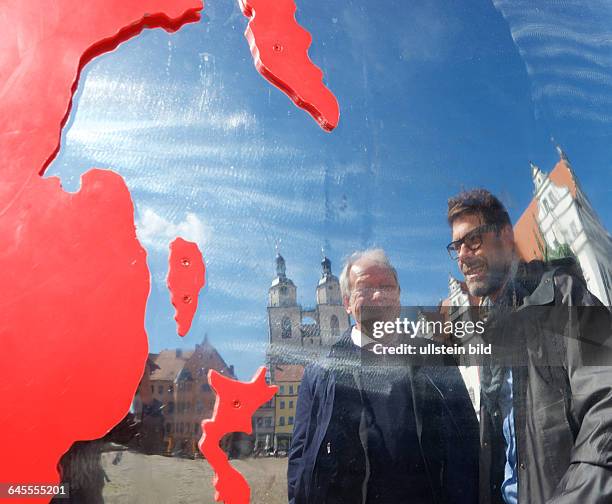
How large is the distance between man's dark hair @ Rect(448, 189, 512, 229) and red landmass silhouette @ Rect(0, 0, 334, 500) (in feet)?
1.76

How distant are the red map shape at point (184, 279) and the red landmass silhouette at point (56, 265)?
0.07 meters

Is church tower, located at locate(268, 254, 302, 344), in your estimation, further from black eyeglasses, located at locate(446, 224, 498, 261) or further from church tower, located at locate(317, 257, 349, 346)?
black eyeglasses, located at locate(446, 224, 498, 261)

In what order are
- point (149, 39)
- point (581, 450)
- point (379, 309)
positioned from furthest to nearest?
point (149, 39)
point (379, 309)
point (581, 450)

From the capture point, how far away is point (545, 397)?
156cm

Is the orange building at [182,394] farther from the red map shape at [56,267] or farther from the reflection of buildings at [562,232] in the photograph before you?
the reflection of buildings at [562,232]

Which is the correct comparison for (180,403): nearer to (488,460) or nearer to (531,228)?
(488,460)

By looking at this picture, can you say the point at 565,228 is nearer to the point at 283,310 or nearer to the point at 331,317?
the point at 331,317

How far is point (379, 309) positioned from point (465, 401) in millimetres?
324

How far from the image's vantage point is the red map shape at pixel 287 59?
67.5 inches

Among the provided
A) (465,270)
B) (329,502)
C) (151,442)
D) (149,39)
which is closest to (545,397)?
(465,270)

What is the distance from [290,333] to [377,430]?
1.10 feet

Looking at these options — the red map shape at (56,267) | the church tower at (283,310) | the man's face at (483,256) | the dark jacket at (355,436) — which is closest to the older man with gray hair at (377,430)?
the dark jacket at (355,436)

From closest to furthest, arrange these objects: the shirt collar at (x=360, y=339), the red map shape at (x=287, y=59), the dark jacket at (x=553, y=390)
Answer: the dark jacket at (x=553, y=390), the shirt collar at (x=360, y=339), the red map shape at (x=287, y=59)

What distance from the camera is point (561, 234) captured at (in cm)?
166
